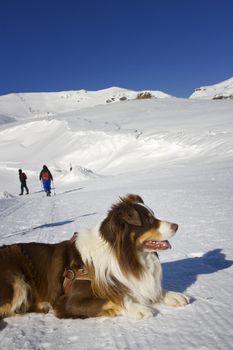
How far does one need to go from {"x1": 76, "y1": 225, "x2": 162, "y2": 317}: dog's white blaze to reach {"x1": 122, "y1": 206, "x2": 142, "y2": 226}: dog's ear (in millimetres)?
330

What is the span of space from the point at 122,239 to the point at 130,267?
11.1 inches

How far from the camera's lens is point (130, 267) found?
3.84m

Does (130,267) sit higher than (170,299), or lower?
higher

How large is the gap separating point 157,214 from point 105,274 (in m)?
7.12

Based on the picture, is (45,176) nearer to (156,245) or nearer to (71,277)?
(71,277)

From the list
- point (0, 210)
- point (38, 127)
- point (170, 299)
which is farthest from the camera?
point (38, 127)

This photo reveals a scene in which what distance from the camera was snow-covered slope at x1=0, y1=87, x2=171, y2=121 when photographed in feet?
330

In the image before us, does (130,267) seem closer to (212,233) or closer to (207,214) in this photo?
(212,233)

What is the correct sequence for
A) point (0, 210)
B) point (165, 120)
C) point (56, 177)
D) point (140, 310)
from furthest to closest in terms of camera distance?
1. point (165, 120)
2. point (56, 177)
3. point (0, 210)
4. point (140, 310)

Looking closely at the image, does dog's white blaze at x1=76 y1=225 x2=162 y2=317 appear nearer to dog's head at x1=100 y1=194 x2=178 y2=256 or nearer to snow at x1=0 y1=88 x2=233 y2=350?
dog's head at x1=100 y1=194 x2=178 y2=256

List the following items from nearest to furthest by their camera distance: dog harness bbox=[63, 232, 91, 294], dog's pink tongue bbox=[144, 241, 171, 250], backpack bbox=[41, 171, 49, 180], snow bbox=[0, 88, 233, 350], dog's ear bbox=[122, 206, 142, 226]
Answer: snow bbox=[0, 88, 233, 350] → dog's ear bbox=[122, 206, 142, 226] → dog's pink tongue bbox=[144, 241, 171, 250] → dog harness bbox=[63, 232, 91, 294] → backpack bbox=[41, 171, 49, 180]

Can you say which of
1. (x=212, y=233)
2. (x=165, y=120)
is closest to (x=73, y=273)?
(x=212, y=233)

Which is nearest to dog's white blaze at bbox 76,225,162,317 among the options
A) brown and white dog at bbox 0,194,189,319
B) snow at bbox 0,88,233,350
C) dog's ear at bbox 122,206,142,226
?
brown and white dog at bbox 0,194,189,319

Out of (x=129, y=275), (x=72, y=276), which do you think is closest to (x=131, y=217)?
(x=129, y=275)
